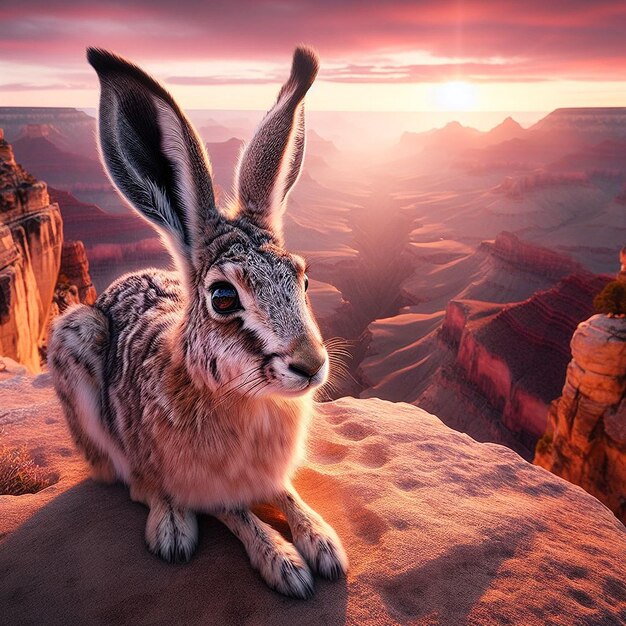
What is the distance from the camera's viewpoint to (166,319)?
3.85m

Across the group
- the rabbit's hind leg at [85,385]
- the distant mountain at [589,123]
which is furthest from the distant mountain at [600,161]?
the rabbit's hind leg at [85,385]

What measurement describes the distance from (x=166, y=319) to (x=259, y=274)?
1.49m

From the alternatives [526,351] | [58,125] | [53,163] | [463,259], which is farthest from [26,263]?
[58,125]

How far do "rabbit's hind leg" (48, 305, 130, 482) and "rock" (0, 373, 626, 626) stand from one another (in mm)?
293

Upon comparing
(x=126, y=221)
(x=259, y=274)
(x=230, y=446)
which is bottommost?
(x=126, y=221)

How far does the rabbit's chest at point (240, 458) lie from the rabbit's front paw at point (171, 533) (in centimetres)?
11

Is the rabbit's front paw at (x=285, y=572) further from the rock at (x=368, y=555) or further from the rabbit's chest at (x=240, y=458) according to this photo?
the rabbit's chest at (x=240, y=458)

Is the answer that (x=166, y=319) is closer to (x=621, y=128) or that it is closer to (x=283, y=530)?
(x=283, y=530)

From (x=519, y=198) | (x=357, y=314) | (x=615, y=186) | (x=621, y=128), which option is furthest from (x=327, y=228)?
(x=621, y=128)

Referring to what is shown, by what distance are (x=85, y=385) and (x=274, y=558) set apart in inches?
83.7

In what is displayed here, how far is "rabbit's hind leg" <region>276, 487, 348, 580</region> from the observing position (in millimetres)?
3068

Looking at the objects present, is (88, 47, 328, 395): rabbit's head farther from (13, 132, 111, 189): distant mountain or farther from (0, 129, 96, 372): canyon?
(13, 132, 111, 189): distant mountain

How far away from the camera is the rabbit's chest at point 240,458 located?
3090mm

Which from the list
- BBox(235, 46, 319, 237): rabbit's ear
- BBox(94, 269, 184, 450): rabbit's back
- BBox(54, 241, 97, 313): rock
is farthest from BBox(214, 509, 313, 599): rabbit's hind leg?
BBox(54, 241, 97, 313): rock
